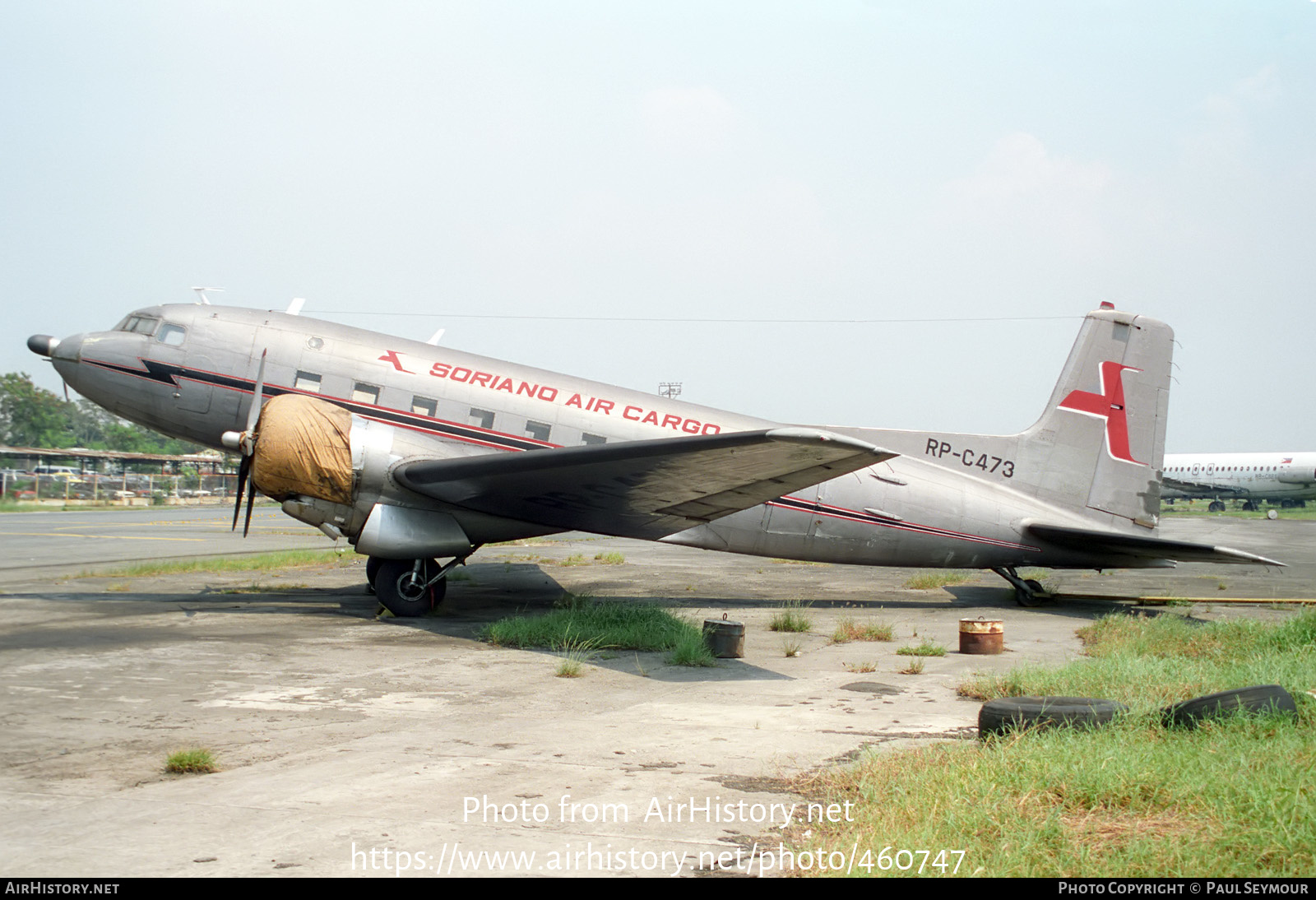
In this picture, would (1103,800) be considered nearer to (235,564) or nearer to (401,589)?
(401,589)

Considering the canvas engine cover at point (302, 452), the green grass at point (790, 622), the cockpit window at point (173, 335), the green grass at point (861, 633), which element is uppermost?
the cockpit window at point (173, 335)

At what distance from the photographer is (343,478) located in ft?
44.4

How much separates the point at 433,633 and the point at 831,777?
8171 millimetres

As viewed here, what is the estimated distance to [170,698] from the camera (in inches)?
338

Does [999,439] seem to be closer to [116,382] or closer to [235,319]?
[235,319]

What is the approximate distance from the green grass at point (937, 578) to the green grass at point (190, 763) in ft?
54.6

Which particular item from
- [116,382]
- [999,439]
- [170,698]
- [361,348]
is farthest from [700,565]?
[170,698]

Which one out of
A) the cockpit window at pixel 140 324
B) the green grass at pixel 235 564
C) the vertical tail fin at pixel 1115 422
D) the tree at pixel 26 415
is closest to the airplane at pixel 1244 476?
the vertical tail fin at pixel 1115 422

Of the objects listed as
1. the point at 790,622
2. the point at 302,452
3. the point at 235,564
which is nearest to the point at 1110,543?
the point at 790,622

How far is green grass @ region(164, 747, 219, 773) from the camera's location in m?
6.25

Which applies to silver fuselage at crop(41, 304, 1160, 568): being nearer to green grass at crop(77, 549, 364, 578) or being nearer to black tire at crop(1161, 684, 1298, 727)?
green grass at crop(77, 549, 364, 578)

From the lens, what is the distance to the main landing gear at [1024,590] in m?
17.5

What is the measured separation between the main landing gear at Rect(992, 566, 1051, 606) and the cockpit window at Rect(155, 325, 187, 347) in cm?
1495

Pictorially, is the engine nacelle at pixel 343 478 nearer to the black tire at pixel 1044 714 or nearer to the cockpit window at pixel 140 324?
the cockpit window at pixel 140 324
